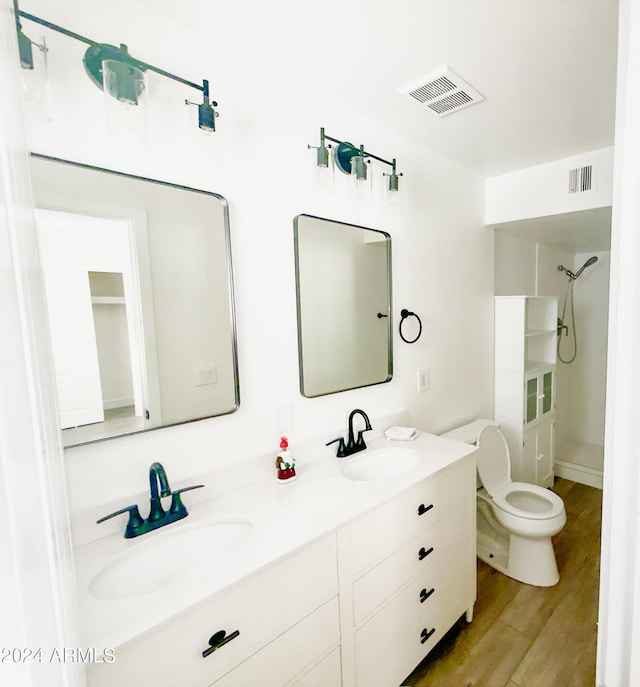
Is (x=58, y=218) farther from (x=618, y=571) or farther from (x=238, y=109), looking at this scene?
(x=618, y=571)

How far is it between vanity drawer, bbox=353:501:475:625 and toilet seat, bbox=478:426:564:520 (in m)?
0.55

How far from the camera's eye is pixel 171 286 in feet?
3.86

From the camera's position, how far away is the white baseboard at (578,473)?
3.06 meters

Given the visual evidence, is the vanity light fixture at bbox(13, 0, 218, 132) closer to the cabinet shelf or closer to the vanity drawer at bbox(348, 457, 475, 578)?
the cabinet shelf

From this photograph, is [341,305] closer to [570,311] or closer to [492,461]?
[492,461]

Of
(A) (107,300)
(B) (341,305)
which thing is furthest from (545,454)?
(A) (107,300)

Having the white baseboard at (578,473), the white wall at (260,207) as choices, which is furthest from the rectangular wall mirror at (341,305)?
the white baseboard at (578,473)

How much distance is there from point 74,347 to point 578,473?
12.8ft

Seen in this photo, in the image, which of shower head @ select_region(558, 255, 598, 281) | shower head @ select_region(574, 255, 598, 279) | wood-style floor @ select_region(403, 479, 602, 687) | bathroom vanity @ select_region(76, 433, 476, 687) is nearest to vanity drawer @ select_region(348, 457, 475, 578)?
bathroom vanity @ select_region(76, 433, 476, 687)

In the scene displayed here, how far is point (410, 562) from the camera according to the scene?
1.35 metres

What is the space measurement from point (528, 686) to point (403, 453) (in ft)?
3.36

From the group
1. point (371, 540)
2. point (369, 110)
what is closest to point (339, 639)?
point (371, 540)

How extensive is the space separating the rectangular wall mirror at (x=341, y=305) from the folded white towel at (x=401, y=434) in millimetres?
256

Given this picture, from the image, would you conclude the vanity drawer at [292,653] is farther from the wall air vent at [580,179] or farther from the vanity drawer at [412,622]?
the wall air vent at [580,179]
